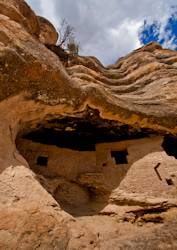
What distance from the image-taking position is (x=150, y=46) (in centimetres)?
1788

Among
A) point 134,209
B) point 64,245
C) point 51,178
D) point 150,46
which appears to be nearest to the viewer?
point 64,245

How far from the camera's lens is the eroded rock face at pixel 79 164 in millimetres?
3984

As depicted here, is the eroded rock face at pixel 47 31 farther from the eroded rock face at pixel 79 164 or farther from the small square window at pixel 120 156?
the small square window at pixel 120 156

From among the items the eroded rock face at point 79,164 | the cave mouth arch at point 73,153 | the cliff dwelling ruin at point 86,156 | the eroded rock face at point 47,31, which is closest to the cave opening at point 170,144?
the cliff dwelling ruin at point 86,156

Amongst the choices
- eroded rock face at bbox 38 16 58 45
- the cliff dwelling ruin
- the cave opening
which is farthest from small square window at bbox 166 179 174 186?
eroded rock face at bbox 38 16 58 45

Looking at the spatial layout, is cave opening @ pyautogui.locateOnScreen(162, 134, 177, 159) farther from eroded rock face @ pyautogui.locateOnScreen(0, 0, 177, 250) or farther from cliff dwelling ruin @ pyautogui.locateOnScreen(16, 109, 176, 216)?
eroded rock face @ pyautogui.locateOnScreen(0, 0, 177, 250)

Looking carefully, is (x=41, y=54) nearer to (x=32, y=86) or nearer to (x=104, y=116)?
(x=32, y=86)

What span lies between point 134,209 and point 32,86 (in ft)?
11.3

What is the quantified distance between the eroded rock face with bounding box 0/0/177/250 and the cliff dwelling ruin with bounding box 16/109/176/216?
1.2 inches

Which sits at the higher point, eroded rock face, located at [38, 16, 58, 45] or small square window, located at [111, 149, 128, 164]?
eroded rock face, located at [38, 16, 58, 45]

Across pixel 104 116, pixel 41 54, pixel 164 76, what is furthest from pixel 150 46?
pixel 41 54

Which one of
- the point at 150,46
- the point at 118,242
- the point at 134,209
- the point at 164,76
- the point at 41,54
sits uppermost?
the point at 150,46

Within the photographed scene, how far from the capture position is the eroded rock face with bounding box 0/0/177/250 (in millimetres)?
3984

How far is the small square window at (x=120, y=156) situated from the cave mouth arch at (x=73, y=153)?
16.0 inches
